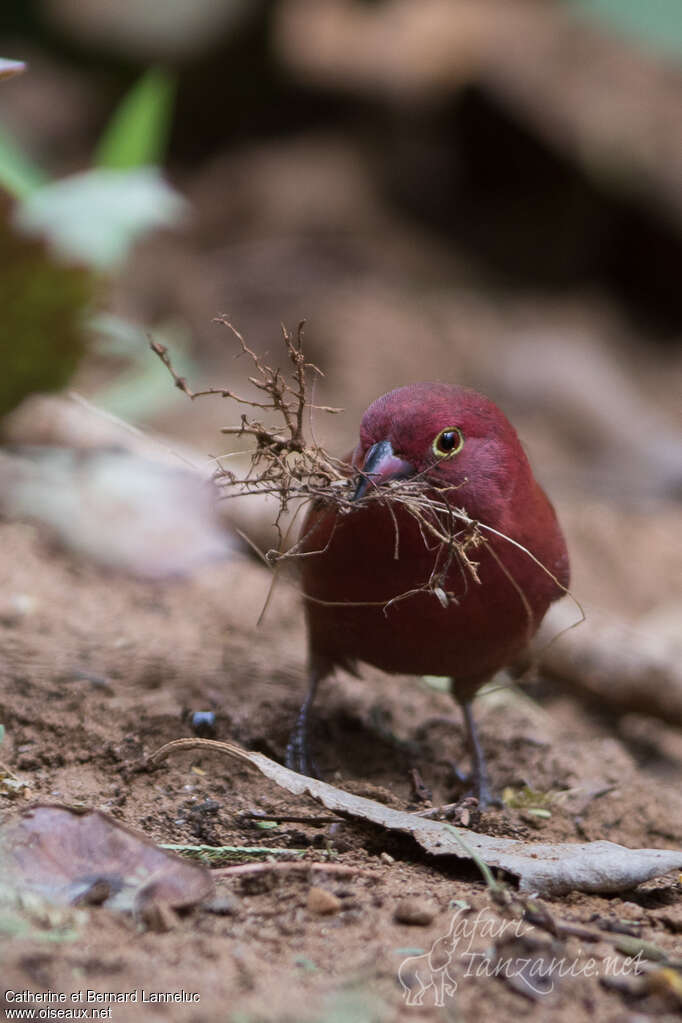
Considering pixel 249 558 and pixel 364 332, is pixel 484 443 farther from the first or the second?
pixel 364 332

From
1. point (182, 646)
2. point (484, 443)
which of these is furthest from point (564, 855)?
point (182, 646)

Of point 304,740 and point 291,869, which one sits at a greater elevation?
point 291,869

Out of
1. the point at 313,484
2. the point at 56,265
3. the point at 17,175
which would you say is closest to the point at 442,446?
the point at 313,484

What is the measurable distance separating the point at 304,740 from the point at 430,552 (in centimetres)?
85

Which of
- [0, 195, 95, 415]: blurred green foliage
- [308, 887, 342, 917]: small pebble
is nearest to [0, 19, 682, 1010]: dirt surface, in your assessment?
[308, 887, 342, 917]: small pebble

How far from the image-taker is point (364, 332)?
8000 millimetres

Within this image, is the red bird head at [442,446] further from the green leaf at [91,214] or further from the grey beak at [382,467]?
the green leaf at [91,214]

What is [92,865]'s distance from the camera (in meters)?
2.00

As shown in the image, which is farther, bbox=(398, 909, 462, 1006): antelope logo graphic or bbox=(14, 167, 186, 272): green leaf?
bbox=(14, 167, 186, 272): green leaf

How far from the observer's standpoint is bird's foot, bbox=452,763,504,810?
10.5ft

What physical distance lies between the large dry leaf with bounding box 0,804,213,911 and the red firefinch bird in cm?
86

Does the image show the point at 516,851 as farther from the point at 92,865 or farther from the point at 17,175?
the point at 17,175

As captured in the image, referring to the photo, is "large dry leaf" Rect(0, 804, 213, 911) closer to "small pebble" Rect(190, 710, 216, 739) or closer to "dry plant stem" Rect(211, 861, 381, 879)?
"dry plant stem" Rect(211, 861, 381, 879)

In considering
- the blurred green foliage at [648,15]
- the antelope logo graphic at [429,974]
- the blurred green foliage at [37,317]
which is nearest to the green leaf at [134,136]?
the blurred green foliage at [37,317]
